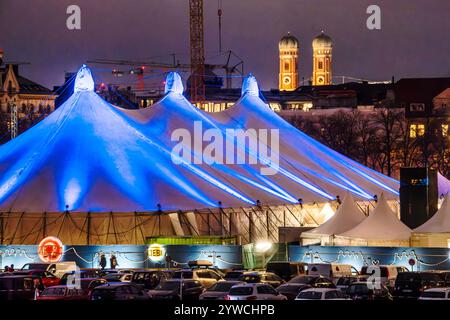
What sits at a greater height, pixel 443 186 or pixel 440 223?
pixel 443 186

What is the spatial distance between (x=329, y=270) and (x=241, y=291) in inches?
330

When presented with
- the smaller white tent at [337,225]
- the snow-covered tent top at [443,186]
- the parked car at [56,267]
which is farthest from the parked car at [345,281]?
the snow-covered tent top at [443,186]

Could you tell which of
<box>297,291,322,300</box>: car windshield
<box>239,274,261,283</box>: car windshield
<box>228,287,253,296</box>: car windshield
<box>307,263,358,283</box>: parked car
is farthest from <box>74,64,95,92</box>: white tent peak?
<box>297,291,322,300</box>: car windshield

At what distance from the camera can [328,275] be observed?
40.0m

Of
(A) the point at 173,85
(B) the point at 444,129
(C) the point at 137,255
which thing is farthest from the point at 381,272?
(B) the point at 444,129

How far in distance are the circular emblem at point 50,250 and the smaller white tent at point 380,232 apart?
9.95 meters

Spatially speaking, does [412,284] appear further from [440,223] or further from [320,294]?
[440,223]

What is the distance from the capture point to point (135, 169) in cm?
5081

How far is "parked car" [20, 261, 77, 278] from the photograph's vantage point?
41.2m

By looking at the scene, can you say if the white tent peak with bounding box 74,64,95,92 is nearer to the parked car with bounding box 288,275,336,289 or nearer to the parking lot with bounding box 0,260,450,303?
the parking lot with bounding box 0,260,450,303

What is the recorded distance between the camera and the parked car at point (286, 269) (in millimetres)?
41344

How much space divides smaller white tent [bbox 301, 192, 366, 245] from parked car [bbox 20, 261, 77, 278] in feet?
32.9

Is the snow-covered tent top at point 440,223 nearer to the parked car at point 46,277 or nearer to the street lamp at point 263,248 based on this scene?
the street lamp at point 263,248
